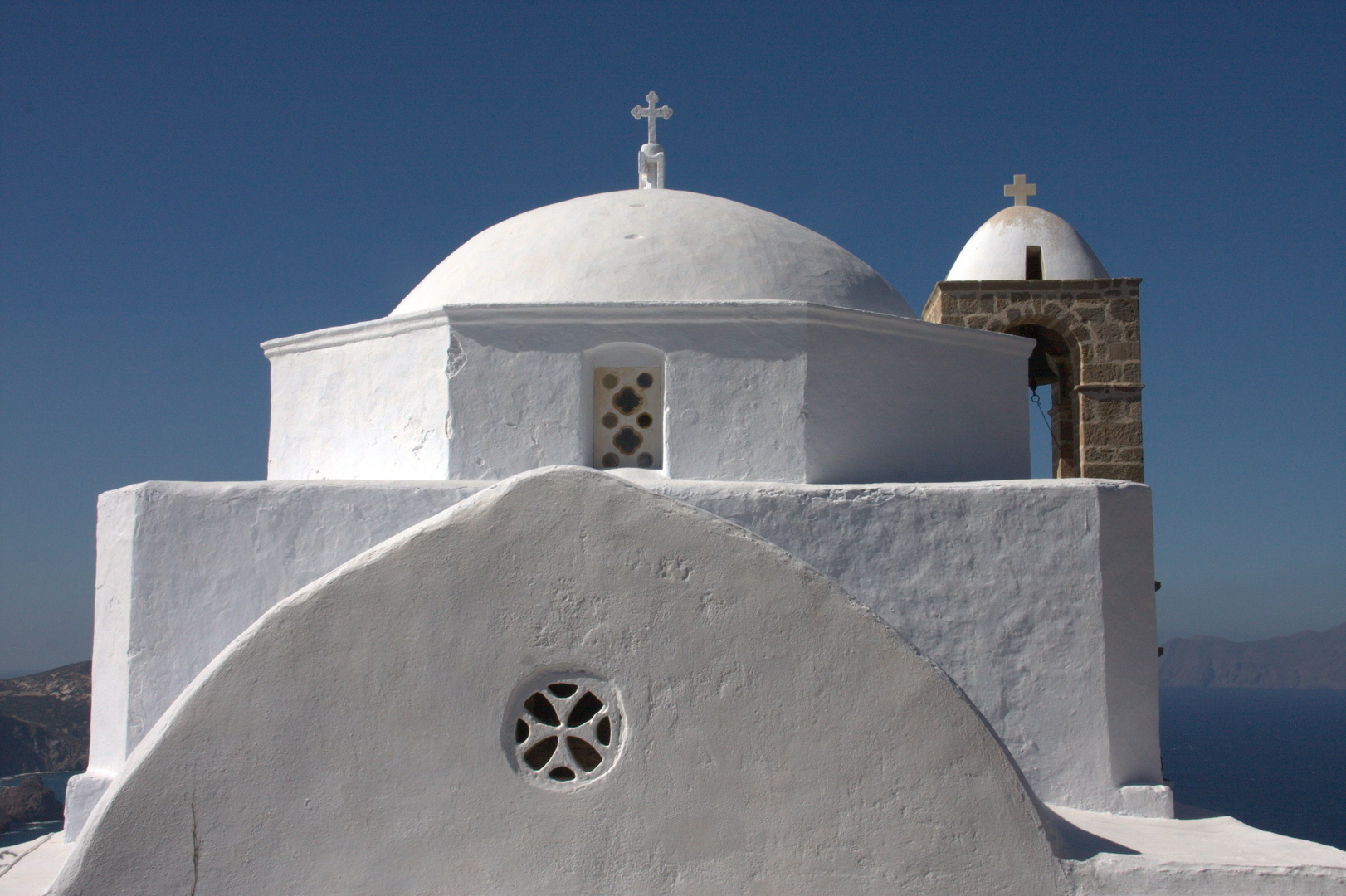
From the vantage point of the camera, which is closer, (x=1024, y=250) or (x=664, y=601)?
(x=664, y=601)

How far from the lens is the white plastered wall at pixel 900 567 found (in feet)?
16.6

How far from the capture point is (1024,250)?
8953 mm

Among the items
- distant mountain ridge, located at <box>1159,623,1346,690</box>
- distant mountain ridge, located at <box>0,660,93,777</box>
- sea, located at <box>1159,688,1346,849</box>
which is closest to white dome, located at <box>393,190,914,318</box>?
sea, located at <box>1159,688,1346,849</box>

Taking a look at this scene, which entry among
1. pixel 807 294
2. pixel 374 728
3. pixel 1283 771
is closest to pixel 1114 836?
pixel 374 728

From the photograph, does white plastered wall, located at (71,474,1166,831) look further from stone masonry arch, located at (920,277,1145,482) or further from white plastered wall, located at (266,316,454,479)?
stone masonry arch, located at (920,277,1145,482)

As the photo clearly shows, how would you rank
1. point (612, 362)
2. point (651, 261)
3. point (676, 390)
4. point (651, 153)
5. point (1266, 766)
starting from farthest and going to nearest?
→ 1. point (1266, 766)
2. point (651, 153)
3. point (651, 261)
4. point (612, 362)
5. point (676, 390)

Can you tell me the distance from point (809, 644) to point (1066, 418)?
588cm

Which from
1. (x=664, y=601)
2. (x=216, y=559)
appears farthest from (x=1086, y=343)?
(x=216, y=559)

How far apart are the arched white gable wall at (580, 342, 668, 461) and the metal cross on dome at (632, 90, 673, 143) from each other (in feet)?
9.86

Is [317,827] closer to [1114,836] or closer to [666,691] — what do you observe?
[666,691]

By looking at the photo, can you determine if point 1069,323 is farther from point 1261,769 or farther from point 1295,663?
point 1295,663

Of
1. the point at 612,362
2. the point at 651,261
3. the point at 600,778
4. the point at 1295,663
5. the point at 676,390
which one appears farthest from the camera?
the point at 1295,663

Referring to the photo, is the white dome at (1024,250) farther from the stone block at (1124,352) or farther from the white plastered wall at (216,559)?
the white plastered wall at (216,559)

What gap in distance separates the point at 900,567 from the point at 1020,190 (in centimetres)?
557
